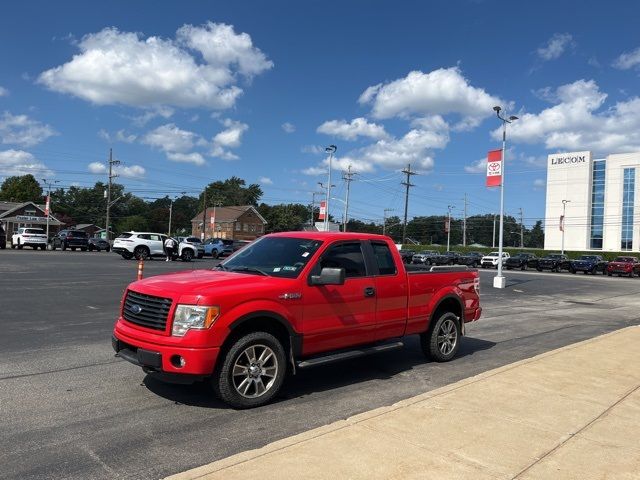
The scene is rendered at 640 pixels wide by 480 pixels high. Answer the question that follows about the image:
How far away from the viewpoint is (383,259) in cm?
675

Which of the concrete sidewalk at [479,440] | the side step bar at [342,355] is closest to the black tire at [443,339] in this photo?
the side step bar at [342,355]

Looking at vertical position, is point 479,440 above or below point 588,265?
below

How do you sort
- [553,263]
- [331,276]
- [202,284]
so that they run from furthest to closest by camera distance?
[553,263]
[331,276]
[202,284]

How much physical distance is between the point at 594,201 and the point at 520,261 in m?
50.7

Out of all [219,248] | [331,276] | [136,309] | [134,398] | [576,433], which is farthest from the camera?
[219,248]

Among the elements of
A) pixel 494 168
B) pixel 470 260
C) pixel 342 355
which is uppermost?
pixel 494 168

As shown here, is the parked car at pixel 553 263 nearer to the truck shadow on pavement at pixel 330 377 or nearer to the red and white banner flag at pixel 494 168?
the red and white banner flag at pixel 494 168

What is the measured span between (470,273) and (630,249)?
87920mm

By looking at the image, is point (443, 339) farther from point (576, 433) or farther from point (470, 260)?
point (470, 260)

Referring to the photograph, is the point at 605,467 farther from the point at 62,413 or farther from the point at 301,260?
the point at 62,413

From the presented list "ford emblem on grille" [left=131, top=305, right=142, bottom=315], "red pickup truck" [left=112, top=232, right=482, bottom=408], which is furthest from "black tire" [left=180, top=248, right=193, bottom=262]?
"ford emblem on grille" [left=131, top=305, right=142, bottom=315]

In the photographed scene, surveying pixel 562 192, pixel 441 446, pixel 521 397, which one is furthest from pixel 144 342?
pixel 562 192

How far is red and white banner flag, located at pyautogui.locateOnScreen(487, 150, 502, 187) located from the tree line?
91.9 m

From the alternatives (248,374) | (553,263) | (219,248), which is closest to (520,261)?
(553,263)
